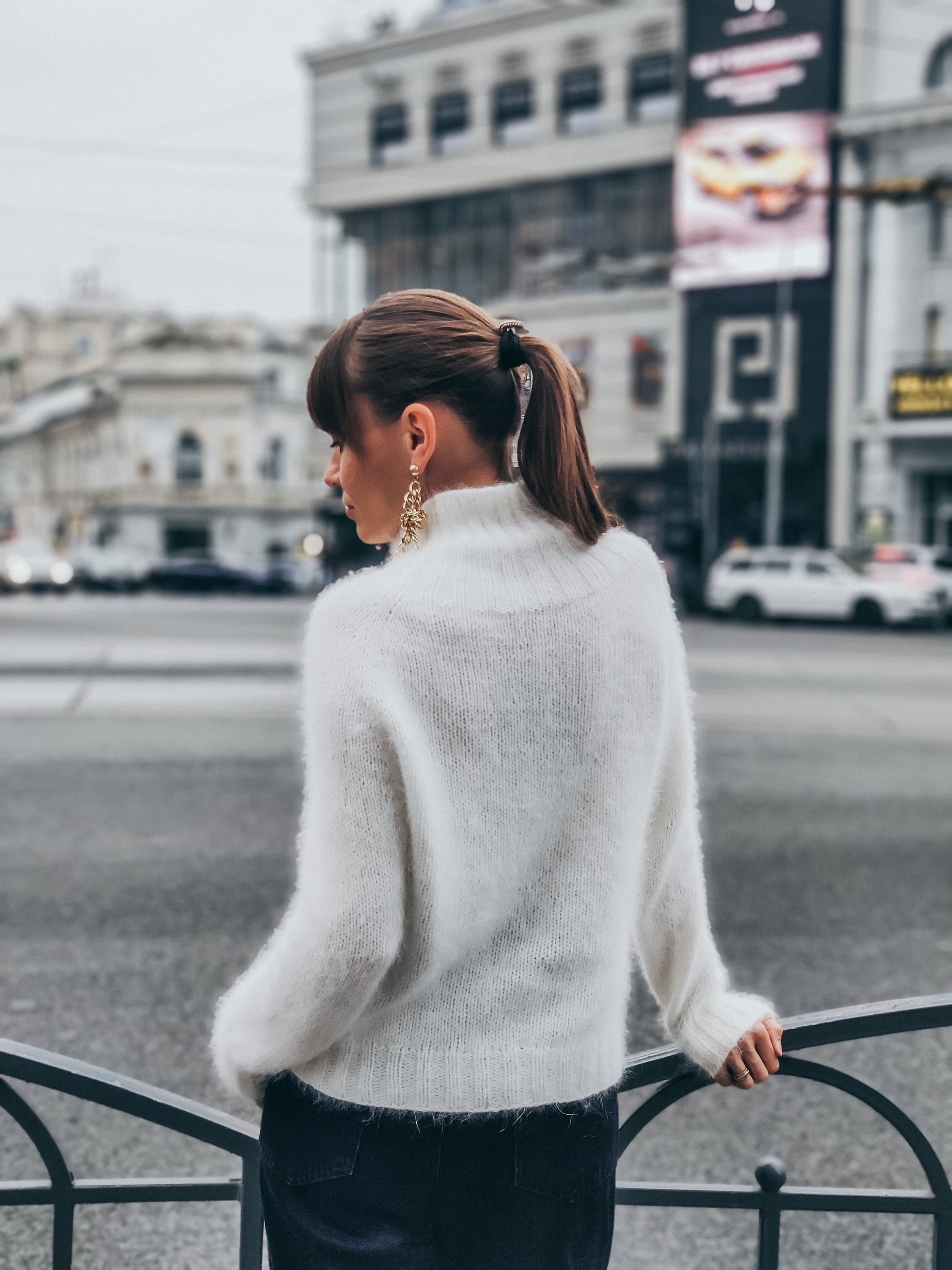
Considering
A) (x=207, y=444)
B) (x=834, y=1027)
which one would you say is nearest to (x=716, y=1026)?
(x=834, y=1027)

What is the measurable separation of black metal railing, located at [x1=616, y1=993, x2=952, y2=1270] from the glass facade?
34.5 meters

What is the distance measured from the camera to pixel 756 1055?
164 cm

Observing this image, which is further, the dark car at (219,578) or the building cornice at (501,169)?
the dark car at (219,578)

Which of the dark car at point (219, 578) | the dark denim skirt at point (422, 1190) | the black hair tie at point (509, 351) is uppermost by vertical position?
the black hair tie at point (509, 351)

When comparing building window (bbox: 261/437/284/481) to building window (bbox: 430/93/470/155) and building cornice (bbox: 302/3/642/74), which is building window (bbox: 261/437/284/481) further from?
building window (bbox: 430/93/470/155)

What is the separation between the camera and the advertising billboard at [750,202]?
34375 millimetres

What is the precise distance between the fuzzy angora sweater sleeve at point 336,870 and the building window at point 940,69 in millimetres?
36831

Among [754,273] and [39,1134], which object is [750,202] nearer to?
[754,273]

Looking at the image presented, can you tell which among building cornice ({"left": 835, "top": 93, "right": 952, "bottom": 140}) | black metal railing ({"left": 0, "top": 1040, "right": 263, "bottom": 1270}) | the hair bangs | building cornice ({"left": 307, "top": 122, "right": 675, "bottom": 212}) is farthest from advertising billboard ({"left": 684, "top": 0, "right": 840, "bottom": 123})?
black metal railing ({"left": 0, "top": 1040, "right": 263, "bottom": 1270})

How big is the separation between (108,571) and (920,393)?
79.6 ft

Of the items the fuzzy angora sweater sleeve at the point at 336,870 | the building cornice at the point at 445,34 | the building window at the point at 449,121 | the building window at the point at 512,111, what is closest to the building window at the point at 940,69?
the building cornice at the point at 445,34

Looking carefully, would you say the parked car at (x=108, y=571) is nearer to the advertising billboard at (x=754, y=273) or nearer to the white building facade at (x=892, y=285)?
the advertising billboard at (x=754, y=273)

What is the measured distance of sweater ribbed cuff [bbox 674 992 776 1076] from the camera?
163 centimetres

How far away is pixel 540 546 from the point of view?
1.40 m
